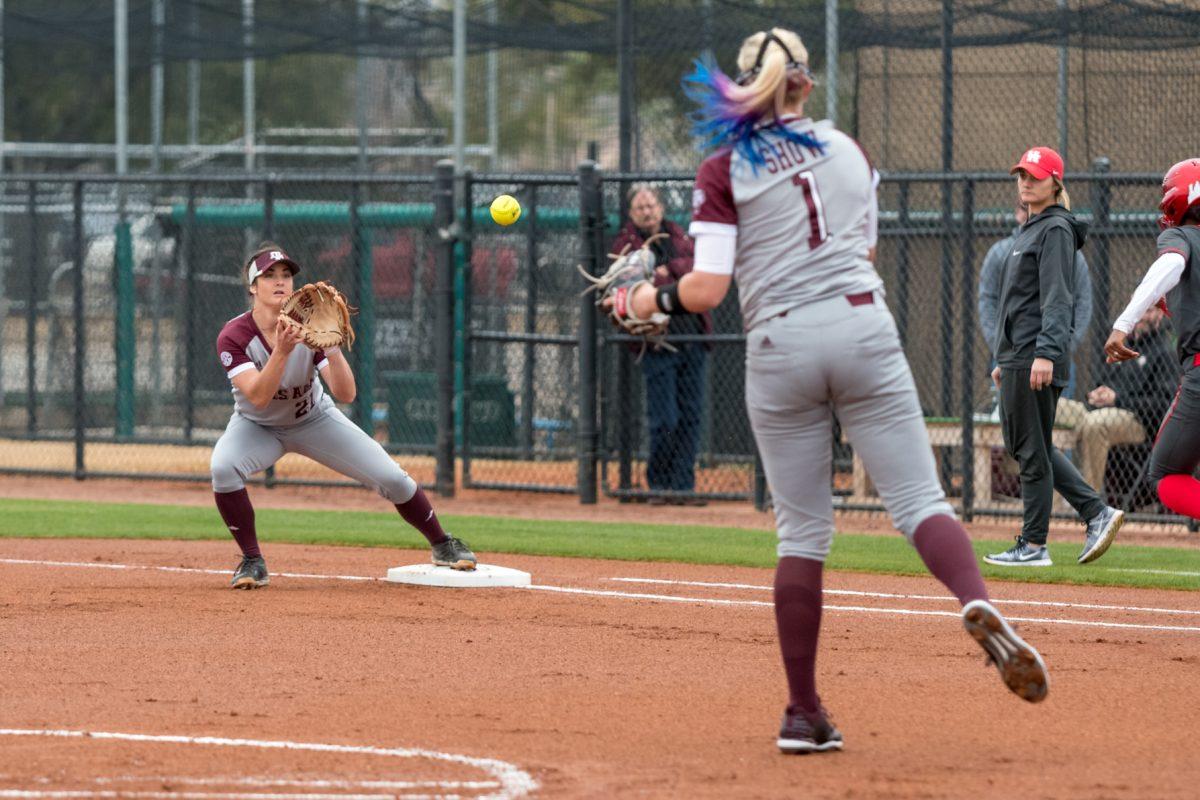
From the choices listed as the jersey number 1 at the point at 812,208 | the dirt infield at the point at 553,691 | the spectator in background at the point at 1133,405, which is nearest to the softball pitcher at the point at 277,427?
the dirt infield at the point at 553,691

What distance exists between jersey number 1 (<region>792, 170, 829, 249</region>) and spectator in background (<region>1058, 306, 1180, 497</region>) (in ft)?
25.3

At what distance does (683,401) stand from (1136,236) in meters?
3.61

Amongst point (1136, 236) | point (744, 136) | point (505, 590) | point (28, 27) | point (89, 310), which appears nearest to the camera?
point (744, 136)

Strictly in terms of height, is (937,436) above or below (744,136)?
below

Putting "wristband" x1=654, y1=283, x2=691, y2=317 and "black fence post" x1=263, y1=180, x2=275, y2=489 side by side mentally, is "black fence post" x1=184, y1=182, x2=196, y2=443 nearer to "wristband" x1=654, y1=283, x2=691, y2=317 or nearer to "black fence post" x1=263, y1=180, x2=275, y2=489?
"black fence post" x1=263, y1=180, x2=275, y2=489

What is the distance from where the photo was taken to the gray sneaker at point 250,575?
853 centimetres

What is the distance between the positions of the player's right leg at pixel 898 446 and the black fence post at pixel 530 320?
9.28 meters

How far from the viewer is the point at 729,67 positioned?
14.6m

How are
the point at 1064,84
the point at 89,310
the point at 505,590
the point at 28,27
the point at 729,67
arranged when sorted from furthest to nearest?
the point at 28,27, the point at 89,310, the point at 729,67, the point at 1064,84, the point at 505,590

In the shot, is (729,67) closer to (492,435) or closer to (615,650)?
(492,435)

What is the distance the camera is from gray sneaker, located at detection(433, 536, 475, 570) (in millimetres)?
8781

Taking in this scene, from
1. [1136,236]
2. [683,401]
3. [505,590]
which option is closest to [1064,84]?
[1136,236]

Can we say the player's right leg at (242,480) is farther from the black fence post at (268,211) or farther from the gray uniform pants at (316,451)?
the black fence post at (268,211)

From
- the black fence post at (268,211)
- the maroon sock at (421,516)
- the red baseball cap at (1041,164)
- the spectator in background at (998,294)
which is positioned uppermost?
the black fence post at (268,211)
